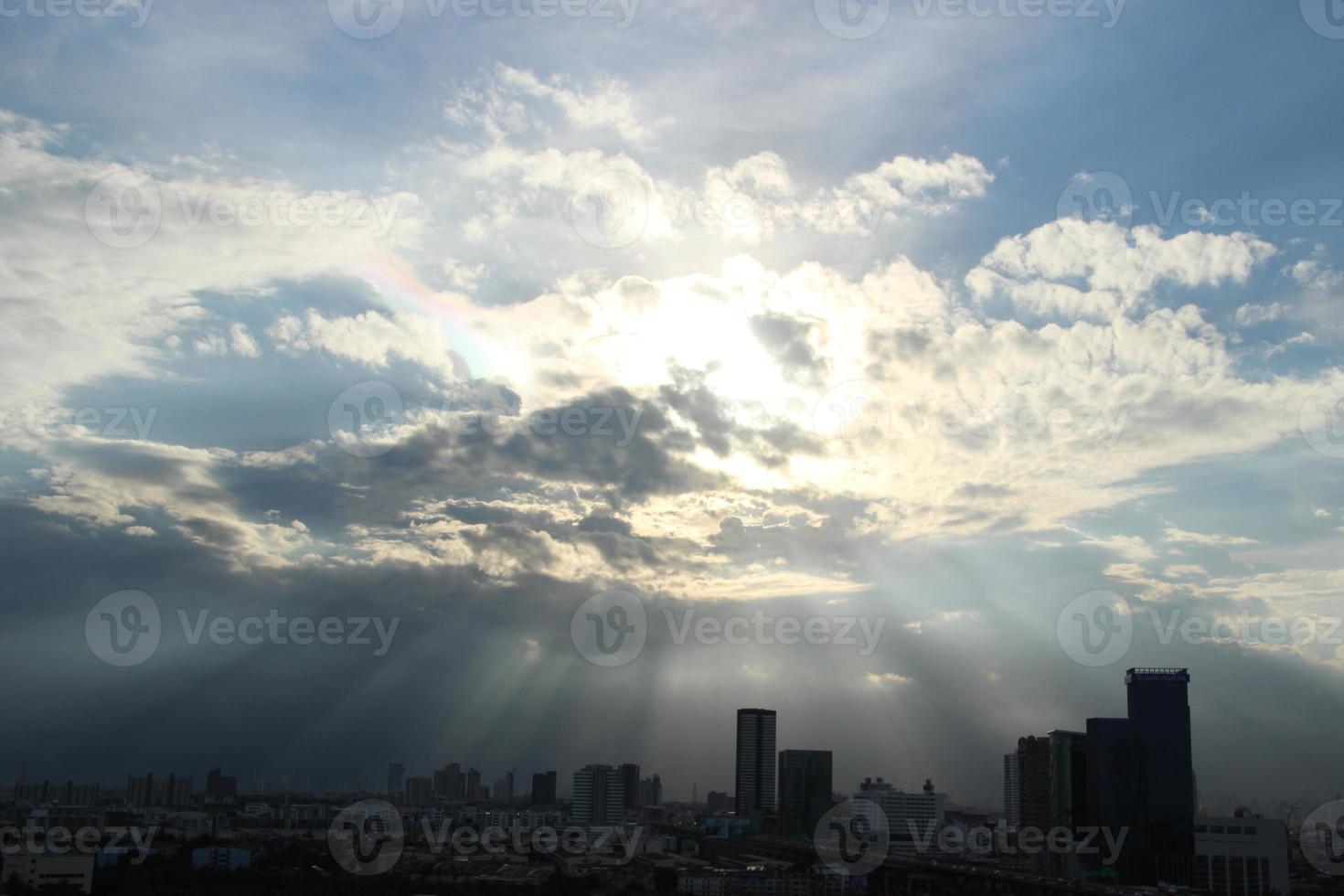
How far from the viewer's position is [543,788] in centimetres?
9875

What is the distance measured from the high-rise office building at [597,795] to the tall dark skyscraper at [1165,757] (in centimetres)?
3785

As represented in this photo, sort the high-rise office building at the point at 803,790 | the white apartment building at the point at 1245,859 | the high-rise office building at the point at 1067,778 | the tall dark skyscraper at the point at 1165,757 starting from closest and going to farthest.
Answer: the white apartment building at the point at 1245,859, the tall dark skyscraper at the point at 1165,757, the high-rise office building at the point at 1067,778, the high-rise office building at the point at 803,790

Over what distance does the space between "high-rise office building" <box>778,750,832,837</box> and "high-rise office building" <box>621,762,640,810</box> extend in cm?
1312

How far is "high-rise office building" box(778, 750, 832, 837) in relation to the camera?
80.4m

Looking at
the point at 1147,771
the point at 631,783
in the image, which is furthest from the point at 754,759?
the point at 1147,771

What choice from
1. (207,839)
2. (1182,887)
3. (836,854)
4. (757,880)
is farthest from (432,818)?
(1182,887)

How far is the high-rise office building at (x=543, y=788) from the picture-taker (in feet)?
323

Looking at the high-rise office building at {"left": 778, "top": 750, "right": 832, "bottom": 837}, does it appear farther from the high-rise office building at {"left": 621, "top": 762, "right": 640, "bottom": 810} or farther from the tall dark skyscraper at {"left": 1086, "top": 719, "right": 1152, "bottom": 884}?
the tall dark skyscraper at {"left": 1086, "top": 719, "right": 1152, "bottom": 884}

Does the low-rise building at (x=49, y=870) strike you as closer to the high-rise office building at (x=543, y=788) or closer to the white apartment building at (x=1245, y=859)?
the white apartment building at (x=1245, y=859)

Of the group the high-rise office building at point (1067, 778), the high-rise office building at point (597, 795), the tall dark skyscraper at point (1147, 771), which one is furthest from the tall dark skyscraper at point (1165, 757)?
the high-rise office building at point (597, 795)

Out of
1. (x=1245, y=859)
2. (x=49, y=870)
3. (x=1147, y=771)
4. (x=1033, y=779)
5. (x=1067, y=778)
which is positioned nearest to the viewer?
(x=49, y=870)

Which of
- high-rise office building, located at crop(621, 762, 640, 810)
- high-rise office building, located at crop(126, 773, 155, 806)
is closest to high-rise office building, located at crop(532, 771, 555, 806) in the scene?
high-rise office building, located at crop(621, 762, 640, 810)

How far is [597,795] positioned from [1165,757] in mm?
40564

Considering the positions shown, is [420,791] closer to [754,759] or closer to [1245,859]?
[754,759]
